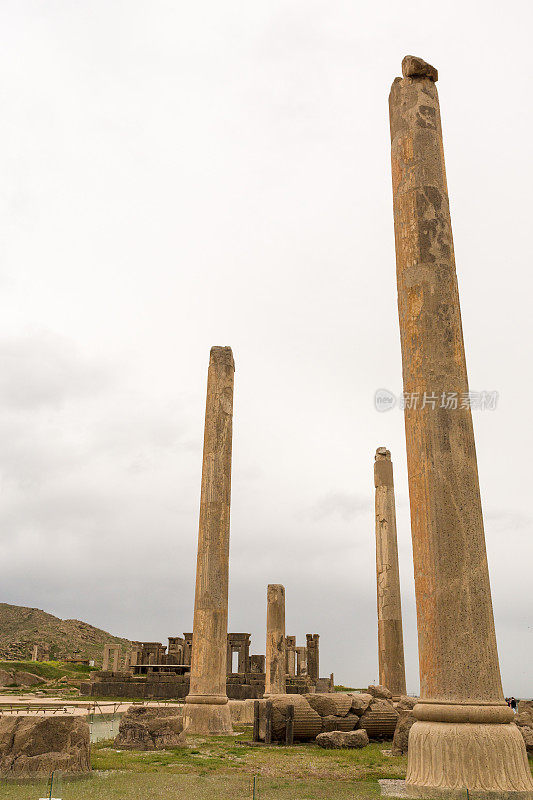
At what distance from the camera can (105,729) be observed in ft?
41.7

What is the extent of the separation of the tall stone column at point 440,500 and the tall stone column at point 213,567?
8.32 m

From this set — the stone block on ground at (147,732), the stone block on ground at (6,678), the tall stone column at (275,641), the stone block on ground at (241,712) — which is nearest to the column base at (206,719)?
the stone block on ground at (147,732)

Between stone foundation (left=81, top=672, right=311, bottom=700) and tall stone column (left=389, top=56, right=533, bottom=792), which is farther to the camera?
stone foundation (left=81, top=672, right=311, bottom=700)

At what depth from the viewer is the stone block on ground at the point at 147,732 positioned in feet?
36.9

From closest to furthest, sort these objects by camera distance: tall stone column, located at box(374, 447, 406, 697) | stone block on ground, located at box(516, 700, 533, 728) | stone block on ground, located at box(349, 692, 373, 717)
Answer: stone block on ground, located at box(516, 700, 533, 728) < stone block on ground, located at box(349, 692, 373, 717) < tall stone column, located at box(374, 447, 406, 697)

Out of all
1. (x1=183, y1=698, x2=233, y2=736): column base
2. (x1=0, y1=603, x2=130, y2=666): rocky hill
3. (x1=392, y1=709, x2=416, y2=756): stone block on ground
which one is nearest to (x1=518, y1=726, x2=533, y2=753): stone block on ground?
(x1=392, y1=709, x2=416, y2=756): stone block on ground

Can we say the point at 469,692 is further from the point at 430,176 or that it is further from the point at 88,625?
the point at 88,625

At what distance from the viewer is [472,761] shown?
20.4 ft

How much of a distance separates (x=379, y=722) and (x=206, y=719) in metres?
3.46

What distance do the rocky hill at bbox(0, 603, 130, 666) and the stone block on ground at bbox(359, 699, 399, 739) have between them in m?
58.9

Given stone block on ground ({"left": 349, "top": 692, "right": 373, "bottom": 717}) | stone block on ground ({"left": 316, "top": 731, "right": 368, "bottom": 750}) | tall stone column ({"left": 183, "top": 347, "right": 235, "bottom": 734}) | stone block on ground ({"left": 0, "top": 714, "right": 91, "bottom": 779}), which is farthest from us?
tall stone column ({"left": 183, "top": 347, "right": 235, "bottom": 734})

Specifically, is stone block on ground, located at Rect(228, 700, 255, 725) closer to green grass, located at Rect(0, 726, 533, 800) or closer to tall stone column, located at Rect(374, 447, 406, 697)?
green grass, located at Rect(0, 726, 533, 800)

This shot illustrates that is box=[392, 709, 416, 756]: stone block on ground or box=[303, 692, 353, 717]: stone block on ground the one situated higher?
box=[303, 692, 353, 717]: stone block on ground

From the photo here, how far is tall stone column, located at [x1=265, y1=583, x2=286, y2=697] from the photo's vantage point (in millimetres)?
24531
